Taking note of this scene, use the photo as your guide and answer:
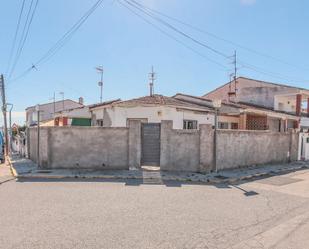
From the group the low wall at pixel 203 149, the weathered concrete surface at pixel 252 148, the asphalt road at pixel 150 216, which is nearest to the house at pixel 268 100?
the weathered concrete surface at pixel 252 148

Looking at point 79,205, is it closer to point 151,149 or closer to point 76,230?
point 76,230

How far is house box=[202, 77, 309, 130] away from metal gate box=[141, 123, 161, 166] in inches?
385

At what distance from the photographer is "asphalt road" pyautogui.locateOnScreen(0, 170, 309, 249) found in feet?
15.8

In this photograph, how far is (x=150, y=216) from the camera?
615 centimetres

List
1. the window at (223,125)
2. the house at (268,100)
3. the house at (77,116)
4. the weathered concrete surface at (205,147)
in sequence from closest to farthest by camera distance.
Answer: the weathered concrete surface at (205,147)
the window at (223,125)
the house at (77,116)
the house at (268,100)

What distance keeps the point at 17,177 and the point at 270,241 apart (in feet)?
32.4

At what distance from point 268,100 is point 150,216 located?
23871 millimetres

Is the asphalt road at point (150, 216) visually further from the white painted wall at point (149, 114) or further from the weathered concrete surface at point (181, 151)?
the white painted wall at point (149, 114)

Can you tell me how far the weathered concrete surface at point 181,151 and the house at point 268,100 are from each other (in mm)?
8871

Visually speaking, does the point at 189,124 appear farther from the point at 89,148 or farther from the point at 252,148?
the point at 89,148

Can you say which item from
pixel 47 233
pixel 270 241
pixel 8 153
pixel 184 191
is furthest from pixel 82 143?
pixel 8 153

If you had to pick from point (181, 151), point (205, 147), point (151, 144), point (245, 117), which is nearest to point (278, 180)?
point (205, 147)

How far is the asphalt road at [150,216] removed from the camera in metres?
4.81

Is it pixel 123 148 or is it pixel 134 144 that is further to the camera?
pixel 123 148
